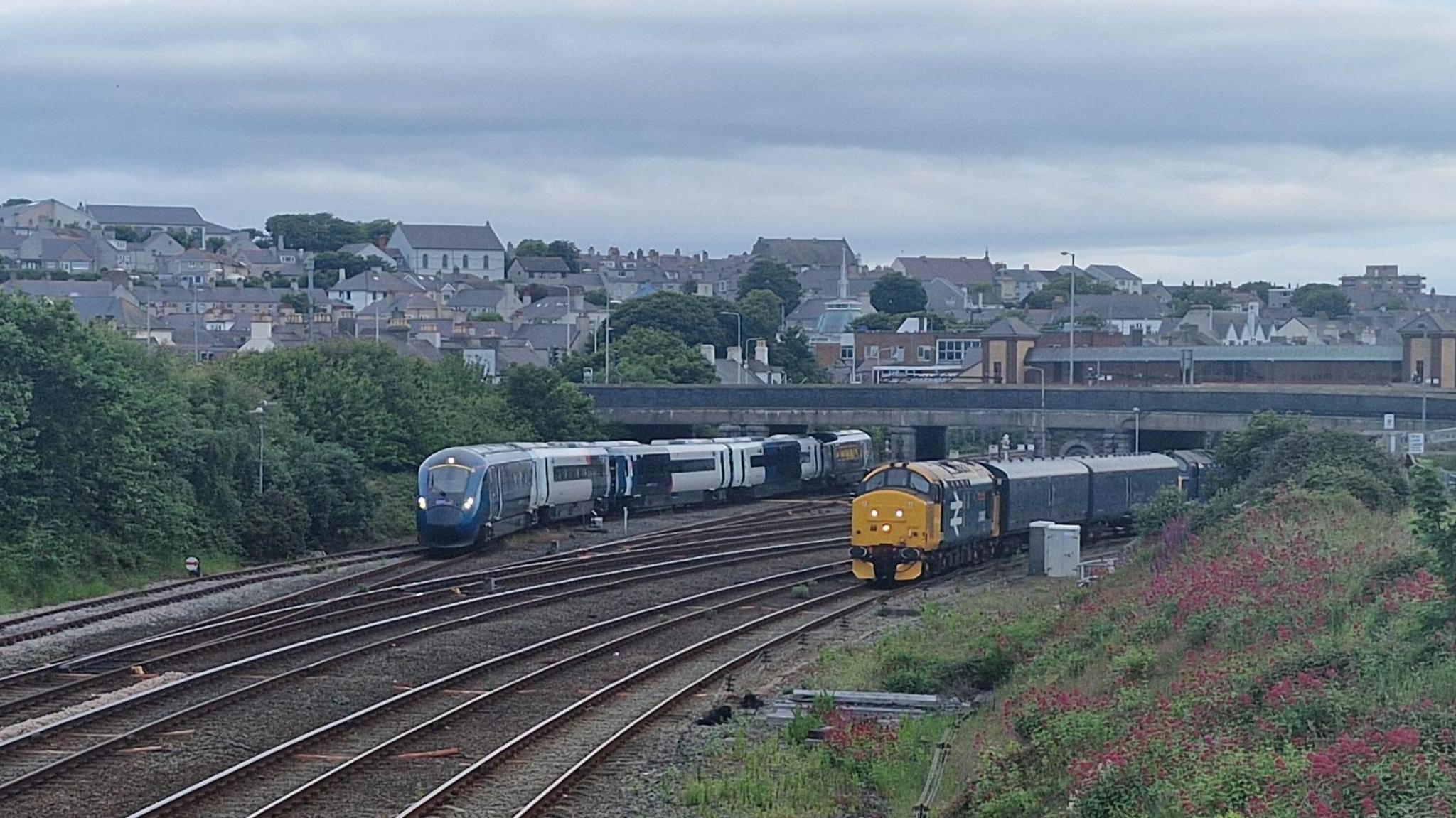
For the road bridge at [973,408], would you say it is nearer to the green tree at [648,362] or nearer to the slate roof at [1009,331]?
the green tree at [648,362]

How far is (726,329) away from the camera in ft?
430

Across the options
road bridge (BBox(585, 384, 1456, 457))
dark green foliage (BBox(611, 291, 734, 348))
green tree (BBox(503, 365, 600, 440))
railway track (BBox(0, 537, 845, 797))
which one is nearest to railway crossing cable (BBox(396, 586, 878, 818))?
railway track (BBox(0, 537, 845, 797))

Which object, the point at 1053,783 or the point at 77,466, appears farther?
the point at 77,466

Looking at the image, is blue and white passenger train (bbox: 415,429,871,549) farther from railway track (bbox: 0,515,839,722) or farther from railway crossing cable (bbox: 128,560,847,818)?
railway crossing cable (bbox: 128,560,847,818)

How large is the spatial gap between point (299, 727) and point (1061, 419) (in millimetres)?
58371

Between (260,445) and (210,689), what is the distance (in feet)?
73.8

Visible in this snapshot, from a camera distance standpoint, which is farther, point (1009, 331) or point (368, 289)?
point (368, 289)

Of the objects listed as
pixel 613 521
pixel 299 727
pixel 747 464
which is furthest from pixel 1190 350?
pixel 299 727

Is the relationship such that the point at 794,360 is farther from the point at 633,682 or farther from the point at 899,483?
the point at 633,682

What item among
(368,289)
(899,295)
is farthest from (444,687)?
(899,295)

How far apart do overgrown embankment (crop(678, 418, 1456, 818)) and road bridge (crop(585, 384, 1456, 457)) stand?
141 ft

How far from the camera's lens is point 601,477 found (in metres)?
54.2

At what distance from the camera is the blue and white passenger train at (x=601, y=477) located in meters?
43.8

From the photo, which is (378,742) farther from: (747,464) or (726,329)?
(726,329)
